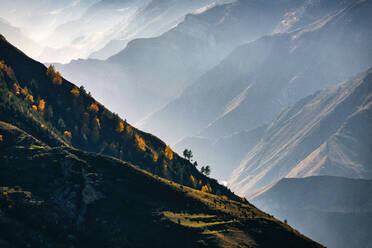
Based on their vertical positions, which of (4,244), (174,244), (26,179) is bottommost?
(4,244)

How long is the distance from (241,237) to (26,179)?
308ft

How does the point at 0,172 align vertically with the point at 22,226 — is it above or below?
above

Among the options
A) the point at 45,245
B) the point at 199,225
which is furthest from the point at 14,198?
the point at 199,225

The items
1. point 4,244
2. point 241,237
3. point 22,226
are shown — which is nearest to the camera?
point 4,244

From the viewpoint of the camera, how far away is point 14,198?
17175cm

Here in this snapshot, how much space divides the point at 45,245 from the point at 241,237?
3231 inches

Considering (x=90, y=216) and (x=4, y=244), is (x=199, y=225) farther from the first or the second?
(x=4, y=244)

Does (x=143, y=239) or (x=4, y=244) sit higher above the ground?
(x=143, y=239)

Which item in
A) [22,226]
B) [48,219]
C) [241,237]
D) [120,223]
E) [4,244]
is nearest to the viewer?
[4,244]

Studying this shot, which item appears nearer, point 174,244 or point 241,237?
point 174,244

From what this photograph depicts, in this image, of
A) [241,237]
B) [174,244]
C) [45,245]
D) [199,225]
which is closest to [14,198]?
[45,245]

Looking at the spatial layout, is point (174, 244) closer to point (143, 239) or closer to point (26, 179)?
point (143, 239)

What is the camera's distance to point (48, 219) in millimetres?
171125

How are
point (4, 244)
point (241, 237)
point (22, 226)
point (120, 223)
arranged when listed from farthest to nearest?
1. point (241, 237)
2. point (120, 223)
3. point (22, 226)
4. point (4, 244)
